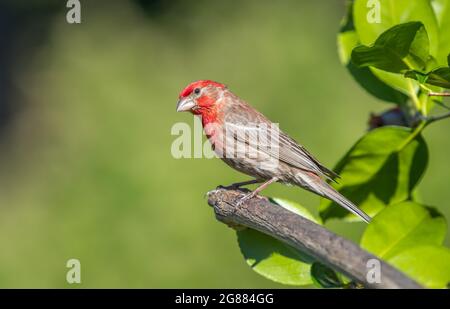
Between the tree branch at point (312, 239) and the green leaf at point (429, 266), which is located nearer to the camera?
the tree branch at point (312, 239)

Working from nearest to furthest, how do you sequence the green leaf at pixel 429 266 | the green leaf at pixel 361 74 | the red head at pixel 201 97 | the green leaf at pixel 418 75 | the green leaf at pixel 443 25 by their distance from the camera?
the green leaf at pixel 429 266 < the green leaf at pixel 418 75 < the green leaf at pixel 443 25 < the green leaf at pixel 361 74 < the red head at pixel 201 97

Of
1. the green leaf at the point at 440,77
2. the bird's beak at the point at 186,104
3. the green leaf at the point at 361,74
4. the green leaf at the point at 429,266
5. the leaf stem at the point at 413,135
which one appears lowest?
the green leaf at the point at 429,266

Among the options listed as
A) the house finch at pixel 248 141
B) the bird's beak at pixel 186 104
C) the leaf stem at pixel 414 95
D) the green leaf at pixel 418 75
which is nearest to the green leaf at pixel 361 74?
the leaf stem at pixel 414 95

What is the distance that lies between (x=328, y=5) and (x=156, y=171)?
282cm

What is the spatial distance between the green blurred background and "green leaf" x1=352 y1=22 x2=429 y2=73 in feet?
12.0

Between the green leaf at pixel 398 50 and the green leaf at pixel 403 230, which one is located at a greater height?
the green leaf at pixel 398 50

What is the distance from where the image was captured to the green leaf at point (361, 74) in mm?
2848

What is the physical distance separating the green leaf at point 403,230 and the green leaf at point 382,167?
1.12 feet

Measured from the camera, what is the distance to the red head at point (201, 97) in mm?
3924

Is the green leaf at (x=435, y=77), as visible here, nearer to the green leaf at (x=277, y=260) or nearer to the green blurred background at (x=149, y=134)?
the green leaf at (x=277, y=260)

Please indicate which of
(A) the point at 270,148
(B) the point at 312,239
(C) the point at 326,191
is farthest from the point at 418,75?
(A) the point at 270,148

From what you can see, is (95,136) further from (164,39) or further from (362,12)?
(362,12)

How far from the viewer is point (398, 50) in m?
2.26

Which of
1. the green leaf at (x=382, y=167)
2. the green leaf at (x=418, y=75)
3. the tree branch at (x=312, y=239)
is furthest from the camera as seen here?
the green leaf at (x=382, y=167)
